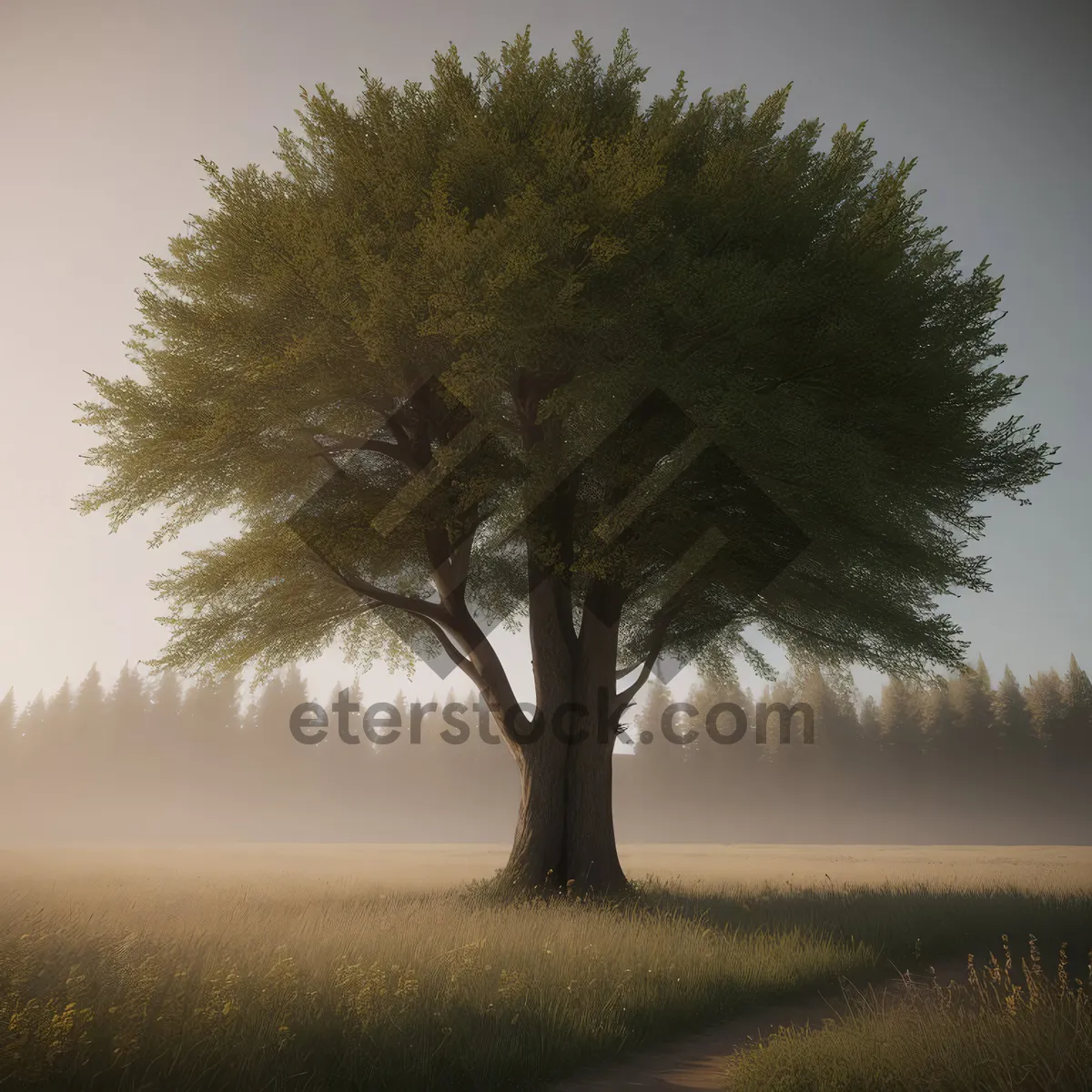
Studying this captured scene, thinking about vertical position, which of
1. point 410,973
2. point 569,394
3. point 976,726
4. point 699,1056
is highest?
point 569,394

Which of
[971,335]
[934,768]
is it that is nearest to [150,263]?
[971,335]

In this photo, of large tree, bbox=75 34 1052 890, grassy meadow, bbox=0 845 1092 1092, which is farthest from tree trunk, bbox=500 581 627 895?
grassy meadow, bbox=0 845 1092 1092

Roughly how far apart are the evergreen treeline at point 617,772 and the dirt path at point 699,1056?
65011mm

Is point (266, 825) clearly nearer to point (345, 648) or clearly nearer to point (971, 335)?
point (345, 648)

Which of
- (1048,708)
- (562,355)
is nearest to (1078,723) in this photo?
(1048,708)

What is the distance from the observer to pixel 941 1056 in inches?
206

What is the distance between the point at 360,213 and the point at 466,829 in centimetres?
9027

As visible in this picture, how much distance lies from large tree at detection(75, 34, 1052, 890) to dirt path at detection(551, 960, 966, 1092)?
6.35 m

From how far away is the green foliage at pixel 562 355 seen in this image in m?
11.9

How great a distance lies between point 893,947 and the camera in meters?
11.5

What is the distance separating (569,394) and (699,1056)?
8704 mm

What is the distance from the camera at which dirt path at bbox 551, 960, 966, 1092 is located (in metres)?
6.01

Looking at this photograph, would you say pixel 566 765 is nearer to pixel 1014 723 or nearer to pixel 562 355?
pixel 562 355

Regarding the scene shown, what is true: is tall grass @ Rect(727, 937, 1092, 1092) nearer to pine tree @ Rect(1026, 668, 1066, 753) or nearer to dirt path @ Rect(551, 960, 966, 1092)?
dirt path @ Rect(551, 960, 966, 1092)
